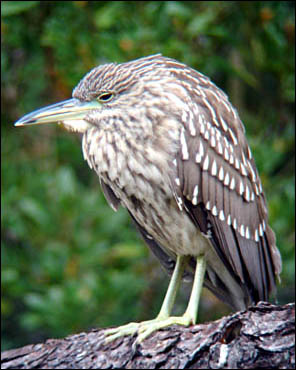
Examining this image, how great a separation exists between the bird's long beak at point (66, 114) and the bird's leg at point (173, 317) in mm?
1043

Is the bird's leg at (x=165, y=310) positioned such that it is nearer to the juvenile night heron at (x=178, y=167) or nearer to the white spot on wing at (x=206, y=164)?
the juvenile night heron at (x=178, y=167)

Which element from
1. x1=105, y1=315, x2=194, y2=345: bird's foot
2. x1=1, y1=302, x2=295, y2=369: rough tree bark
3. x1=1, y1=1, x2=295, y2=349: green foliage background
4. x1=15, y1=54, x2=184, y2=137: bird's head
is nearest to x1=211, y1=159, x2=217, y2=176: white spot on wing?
x1=15, y1=54, x2=184, y2=137: bird's head

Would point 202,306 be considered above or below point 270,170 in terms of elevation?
below

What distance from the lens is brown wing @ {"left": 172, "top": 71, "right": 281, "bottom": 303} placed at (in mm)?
4574

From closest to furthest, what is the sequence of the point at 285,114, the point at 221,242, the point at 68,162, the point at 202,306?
the point at 221,242, the point at 285,114, the point at 202,306, the point at 68,162

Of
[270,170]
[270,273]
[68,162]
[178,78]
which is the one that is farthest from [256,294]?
[68,162]

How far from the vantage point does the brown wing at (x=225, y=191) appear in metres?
4.57

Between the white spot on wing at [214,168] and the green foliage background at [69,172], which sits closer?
the white spot on wing at [214,168]

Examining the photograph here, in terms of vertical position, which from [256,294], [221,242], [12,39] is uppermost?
[12,39]

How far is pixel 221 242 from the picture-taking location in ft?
15.4

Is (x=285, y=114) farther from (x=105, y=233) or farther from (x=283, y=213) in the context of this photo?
(x=105, y=233)

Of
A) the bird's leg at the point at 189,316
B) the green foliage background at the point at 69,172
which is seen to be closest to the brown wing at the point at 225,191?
the bird's leg at the point at 189,316

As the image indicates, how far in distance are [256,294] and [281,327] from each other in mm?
1411

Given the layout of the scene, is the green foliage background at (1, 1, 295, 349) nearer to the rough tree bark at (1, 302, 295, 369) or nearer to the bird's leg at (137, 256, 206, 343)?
the bird's leg at (137, 256, 206, 343)
